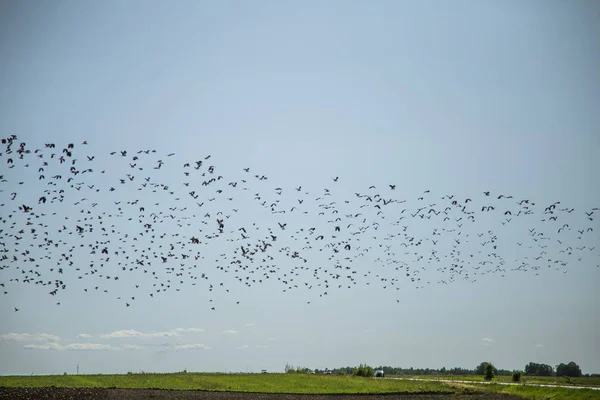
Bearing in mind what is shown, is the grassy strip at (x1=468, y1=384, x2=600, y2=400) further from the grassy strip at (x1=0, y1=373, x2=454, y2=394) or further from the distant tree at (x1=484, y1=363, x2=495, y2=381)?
the distant tree at (x1=484, y1=363, x2=495, y2=381)

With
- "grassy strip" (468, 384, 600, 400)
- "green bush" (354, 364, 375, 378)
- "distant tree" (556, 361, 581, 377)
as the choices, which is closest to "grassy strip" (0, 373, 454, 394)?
"grassy strip" (468, 384, 600, 400)

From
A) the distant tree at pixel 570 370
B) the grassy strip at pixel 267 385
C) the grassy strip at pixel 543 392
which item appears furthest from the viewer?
the distant tree at pixel 570 370

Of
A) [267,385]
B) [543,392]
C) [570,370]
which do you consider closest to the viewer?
[543,392]

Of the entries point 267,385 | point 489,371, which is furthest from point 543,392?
point 489,371

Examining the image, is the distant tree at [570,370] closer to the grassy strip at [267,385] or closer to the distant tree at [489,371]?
the distant tree at [489,371]

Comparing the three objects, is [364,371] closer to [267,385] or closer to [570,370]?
[267,385]

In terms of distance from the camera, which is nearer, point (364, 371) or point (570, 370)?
point (364, 371)

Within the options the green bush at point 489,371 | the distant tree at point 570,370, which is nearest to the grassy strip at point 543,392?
the green bush at point 489,371

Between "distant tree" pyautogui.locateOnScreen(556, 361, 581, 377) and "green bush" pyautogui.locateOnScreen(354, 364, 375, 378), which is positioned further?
"distant tree" pyautogui.locateOnScreen(556, 361, 581, 377)

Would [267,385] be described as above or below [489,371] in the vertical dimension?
above

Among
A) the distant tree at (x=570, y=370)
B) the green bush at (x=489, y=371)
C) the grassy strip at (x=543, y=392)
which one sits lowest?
the distant tree at (x=570, y=370)

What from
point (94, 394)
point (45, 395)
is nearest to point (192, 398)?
point (94, 394)

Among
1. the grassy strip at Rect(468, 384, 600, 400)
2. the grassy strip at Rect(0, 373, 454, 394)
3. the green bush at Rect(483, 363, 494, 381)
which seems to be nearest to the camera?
the grassy strip at Rect(468, 384, 600, 400)

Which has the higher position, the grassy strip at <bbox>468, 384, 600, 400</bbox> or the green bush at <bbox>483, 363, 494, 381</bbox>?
the grassy strip at <bbox>468, 384, 600, 400</bbox>
